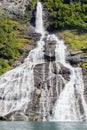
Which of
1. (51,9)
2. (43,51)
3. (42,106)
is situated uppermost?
(51,9)

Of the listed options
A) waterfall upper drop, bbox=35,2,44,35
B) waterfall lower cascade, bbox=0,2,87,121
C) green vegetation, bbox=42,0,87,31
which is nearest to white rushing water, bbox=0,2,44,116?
waterfall lower cascade, bbox=0,2,87,121

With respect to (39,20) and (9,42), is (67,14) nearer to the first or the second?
(39,20)

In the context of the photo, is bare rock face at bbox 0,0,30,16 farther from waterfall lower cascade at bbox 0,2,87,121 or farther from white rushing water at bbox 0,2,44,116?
waterfall lower cascade at bbox 0,2,87,121

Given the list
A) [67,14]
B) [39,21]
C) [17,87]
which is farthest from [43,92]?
[67,14]

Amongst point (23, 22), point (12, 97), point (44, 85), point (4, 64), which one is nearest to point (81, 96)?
point (44, 85)

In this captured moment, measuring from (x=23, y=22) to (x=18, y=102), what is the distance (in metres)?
60.0

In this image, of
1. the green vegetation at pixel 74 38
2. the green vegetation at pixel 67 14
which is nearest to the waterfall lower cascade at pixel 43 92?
the green vegetation at pixel 74 38

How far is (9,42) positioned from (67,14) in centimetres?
3489

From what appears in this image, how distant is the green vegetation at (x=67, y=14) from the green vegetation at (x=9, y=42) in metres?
12.7

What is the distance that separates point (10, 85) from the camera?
99688 millimetres

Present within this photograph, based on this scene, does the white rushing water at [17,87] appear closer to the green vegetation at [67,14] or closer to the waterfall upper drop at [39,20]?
the green vegetation at [67,14]

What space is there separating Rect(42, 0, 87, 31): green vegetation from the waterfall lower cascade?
32.6 meters

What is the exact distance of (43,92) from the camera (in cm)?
9619

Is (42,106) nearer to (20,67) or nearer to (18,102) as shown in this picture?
(18,102)
